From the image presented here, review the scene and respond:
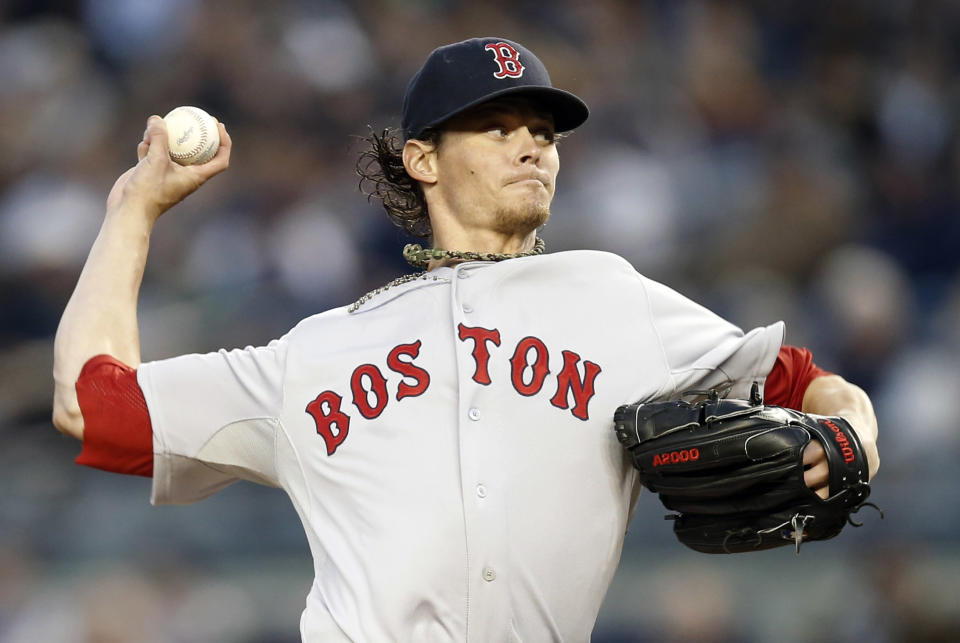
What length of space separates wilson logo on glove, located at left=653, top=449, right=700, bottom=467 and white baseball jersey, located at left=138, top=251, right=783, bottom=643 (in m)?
0.12

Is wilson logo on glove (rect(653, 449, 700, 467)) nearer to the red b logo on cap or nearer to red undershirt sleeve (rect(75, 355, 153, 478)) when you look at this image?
the red b logo on cap

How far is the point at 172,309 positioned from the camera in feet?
16.8

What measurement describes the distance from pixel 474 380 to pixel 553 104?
0.62 m

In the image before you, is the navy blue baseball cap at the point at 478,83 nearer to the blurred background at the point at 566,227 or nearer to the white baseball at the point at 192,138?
the white baseball at the point at 192,138

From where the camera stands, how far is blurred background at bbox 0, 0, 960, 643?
422 cm

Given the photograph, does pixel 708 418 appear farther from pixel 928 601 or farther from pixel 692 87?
pixel 692 87

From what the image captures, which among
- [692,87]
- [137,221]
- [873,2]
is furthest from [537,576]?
[873,2]

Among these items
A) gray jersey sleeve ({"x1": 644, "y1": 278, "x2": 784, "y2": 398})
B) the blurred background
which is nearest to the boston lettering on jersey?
gray jersey sleeve ({"x1": 644, "y1": 278, "x2": 784, "y2": 398})

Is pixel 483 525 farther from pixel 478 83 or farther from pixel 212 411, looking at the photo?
pixel 478 83

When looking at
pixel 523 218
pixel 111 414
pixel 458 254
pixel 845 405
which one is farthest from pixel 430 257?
pixel 845 405

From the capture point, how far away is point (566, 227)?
5246mm

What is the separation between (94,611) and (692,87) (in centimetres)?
350

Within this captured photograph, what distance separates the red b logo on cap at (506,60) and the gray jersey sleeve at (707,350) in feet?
1.58

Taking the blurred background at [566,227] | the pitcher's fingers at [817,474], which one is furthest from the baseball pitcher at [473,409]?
the blurred background at [566,227]
